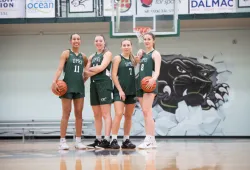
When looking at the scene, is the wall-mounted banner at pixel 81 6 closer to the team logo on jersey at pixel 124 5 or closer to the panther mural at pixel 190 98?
the team logo on jersey at pixel 124 5

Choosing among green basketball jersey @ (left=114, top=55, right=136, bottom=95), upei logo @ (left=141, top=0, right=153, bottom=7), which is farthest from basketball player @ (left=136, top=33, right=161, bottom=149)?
upei logo @ (left=141, top=0, right=153, bottom=7)

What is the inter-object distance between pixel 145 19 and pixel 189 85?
4617 millimetres

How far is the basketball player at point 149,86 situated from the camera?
7.63 m

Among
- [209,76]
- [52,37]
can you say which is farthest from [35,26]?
[209,76]

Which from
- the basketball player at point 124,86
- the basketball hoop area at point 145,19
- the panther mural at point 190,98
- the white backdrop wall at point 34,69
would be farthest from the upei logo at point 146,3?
the basketball player at point 124,86

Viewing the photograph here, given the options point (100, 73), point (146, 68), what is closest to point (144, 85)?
point (146, 68)

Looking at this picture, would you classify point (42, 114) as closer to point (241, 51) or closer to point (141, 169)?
point (241, 51)

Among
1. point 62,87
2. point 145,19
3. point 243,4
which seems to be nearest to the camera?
point 62,87

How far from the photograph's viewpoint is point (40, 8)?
14289 mm

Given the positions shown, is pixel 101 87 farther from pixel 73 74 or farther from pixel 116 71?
pixel 73 74

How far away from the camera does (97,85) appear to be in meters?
7.90

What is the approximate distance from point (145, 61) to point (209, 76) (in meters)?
7.65

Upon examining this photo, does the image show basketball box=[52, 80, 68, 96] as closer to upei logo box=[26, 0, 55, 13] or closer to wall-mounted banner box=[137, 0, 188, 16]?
wall-mounted banner box=[137, 0, 188, 16]

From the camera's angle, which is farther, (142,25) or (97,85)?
(142,25)
